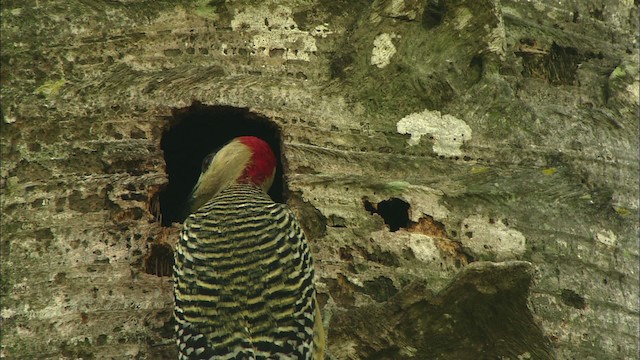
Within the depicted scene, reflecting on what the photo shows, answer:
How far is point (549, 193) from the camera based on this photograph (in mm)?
3252

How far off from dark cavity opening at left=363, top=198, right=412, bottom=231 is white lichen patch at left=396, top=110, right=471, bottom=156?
265 millimetres

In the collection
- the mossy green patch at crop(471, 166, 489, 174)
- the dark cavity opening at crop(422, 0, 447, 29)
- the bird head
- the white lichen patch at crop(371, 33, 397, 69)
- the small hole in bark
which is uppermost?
the dark cavity opening at crop(422, 0, 447, 29)

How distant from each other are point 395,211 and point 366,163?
23 cm

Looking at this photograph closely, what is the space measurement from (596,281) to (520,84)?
0.89 meters

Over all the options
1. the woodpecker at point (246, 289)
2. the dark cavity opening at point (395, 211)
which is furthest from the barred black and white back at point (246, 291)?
the dark cavity opening at point (395, 211)

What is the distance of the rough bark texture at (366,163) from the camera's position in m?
2.93

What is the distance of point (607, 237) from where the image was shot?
325 cm

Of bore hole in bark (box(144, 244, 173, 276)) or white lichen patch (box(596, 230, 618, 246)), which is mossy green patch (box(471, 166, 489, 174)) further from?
bore hole in bark (box(144, 244, 173, 276))

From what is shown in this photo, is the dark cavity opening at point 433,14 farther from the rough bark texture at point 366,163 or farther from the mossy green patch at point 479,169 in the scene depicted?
the mossy green patch at point 479,169

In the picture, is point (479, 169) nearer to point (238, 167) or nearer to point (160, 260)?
point (160, 260)

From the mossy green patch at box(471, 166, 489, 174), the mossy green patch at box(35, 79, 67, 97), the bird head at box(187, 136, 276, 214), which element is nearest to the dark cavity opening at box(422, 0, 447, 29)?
the mossy green patch at box(471, 166, 489, 174)

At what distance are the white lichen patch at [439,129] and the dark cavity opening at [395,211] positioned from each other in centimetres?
27

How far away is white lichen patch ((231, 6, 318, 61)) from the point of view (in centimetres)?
354

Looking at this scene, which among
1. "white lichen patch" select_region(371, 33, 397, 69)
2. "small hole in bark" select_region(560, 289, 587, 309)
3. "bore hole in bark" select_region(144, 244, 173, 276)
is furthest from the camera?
"white lichen patch" select_region(371, 33, 397, 69)
